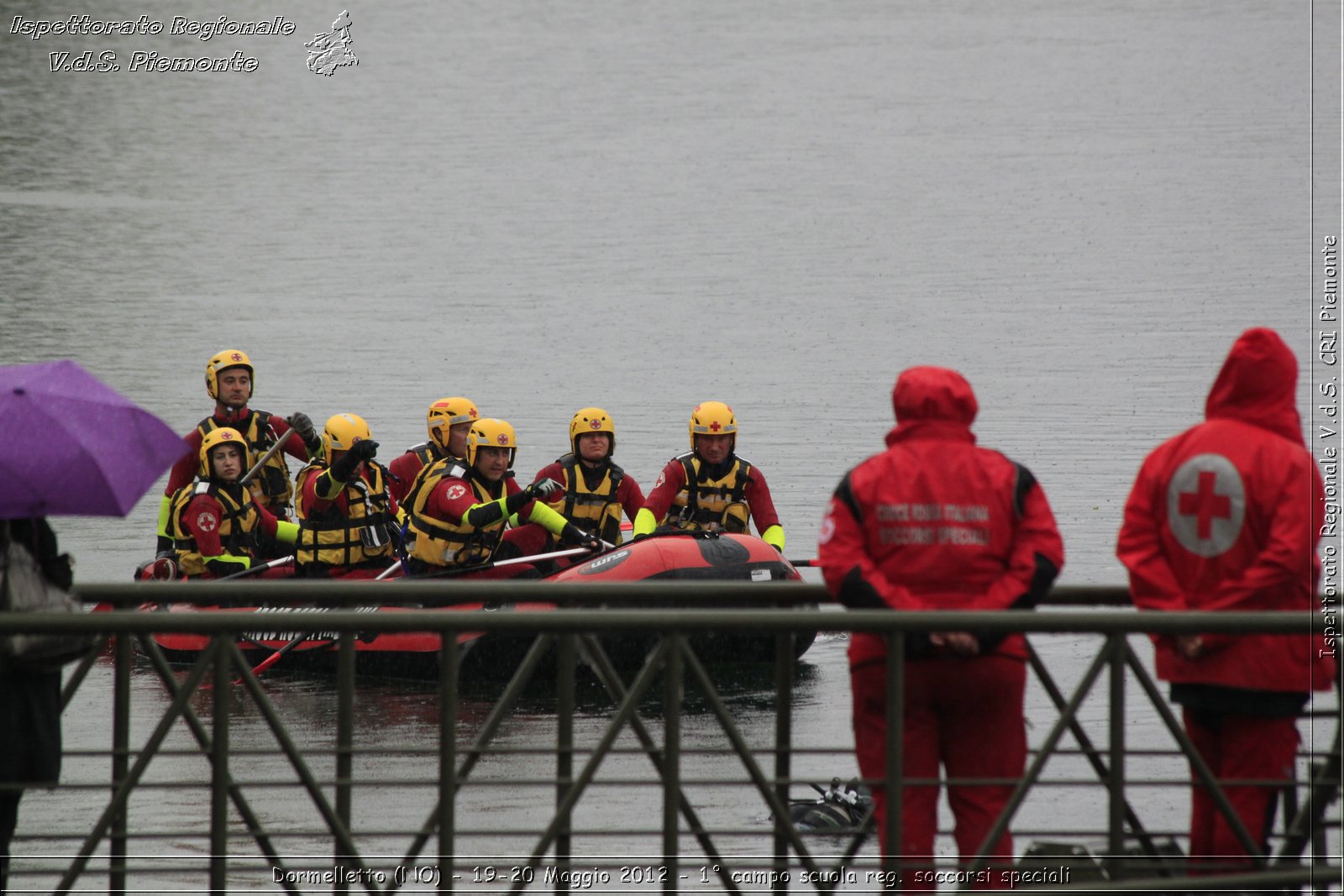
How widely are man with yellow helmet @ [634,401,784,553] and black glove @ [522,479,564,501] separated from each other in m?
0.99

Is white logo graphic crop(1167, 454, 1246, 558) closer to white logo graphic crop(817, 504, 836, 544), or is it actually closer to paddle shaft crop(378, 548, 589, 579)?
white logo graphic crop(817, 504, 836, 544)

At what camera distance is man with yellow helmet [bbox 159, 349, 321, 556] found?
16422 mm

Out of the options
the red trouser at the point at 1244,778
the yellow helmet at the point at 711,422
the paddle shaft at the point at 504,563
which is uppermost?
the yellow helmet at the point at 711,422

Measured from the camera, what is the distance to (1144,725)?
520 inches

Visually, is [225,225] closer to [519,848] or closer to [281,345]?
[281,345]

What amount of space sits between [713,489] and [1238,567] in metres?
9.19

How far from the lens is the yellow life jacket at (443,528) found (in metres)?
14.8

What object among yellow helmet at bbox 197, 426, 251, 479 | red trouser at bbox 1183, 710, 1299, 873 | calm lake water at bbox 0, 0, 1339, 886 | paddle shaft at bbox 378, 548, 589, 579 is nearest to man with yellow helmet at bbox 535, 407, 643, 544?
paddle shaft at bbox 378, 548, 589, 579

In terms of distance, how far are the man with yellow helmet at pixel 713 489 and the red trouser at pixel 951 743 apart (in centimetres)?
889

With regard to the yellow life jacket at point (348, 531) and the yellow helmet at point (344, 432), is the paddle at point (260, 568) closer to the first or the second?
the yellow life jacket at point (348, 531)

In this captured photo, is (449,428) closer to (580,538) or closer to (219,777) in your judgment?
(580,538)

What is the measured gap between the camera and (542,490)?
14383 millimetres

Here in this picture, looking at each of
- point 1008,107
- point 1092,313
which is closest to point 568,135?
point 1008,107

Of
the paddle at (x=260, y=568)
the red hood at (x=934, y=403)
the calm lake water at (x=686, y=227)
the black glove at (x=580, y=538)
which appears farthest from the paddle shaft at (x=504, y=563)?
the red hood at (x=934, y=403)
